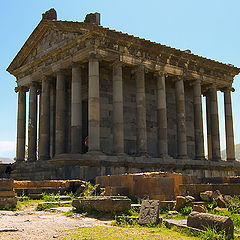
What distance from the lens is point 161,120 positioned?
97.2 feet

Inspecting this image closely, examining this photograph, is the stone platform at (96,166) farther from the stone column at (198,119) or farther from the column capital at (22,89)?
the column capital at (22,89)

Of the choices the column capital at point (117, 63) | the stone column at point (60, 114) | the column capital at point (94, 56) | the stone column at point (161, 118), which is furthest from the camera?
the stone column at point (161, 118)

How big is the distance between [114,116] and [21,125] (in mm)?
10207

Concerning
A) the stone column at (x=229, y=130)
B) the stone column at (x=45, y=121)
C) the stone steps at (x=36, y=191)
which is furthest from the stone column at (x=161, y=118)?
the stone steps at (x=36, y=191)

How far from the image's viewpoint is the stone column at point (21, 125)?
32.2 m

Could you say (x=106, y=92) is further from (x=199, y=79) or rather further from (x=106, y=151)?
(x=199, y=79)

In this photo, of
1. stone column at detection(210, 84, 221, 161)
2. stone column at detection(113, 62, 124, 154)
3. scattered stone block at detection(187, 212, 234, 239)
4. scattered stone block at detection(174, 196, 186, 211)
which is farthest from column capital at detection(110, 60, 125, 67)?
scattered stone block at detection(187, 212, 234, 239)

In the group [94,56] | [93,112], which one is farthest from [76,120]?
[94,56]

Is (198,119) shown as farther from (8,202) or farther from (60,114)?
(8,202)

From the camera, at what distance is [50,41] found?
29844 mm

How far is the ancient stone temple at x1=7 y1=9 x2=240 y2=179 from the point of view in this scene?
2566cm

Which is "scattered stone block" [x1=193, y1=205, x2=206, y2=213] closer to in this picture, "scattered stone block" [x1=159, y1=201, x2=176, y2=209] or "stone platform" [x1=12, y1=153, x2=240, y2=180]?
"scattered stone block" [x1=159, y1=201, x2=176, y2=209]

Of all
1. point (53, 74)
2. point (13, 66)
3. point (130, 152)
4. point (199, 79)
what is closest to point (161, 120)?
point (130, 152)

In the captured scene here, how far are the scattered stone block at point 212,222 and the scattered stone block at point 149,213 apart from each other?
0.95 m
